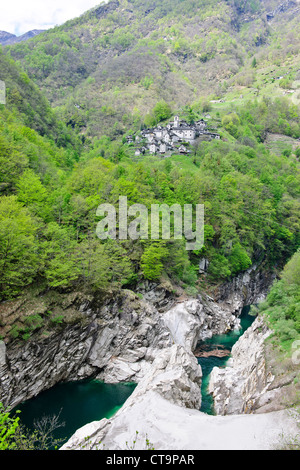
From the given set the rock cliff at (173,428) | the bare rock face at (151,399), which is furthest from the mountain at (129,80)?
the rock cliff at (173,428)

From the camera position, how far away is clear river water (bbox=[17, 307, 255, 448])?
2214 cm

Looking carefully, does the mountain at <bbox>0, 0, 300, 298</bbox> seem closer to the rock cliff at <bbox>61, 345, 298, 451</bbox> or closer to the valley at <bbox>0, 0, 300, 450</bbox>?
the valley at <bbox>0, 0, 300, 450</bbox>

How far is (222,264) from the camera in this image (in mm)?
47656

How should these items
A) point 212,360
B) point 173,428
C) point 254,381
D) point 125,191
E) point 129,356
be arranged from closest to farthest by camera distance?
point 173,428
point 254,381
point 129,356
point 212,360
point 125,191

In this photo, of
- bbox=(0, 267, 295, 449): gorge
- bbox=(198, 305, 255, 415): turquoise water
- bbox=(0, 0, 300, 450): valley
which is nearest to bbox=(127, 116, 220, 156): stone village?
bbox=(0, 0, 300, 450): valley

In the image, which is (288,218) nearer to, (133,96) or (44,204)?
(44,204)

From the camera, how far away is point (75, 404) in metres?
24.3

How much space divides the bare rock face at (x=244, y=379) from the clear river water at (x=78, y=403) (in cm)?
116

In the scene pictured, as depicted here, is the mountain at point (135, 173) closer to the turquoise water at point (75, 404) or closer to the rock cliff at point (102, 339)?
the rock cliff at point (102, 339)

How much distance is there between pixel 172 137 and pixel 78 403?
76136 mm

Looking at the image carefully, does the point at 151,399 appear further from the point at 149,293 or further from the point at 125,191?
the point at 125,191

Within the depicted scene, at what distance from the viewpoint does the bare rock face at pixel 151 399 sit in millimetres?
15656

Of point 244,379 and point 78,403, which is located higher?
point 244,379

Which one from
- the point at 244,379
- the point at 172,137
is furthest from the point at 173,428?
the point at 172,137
